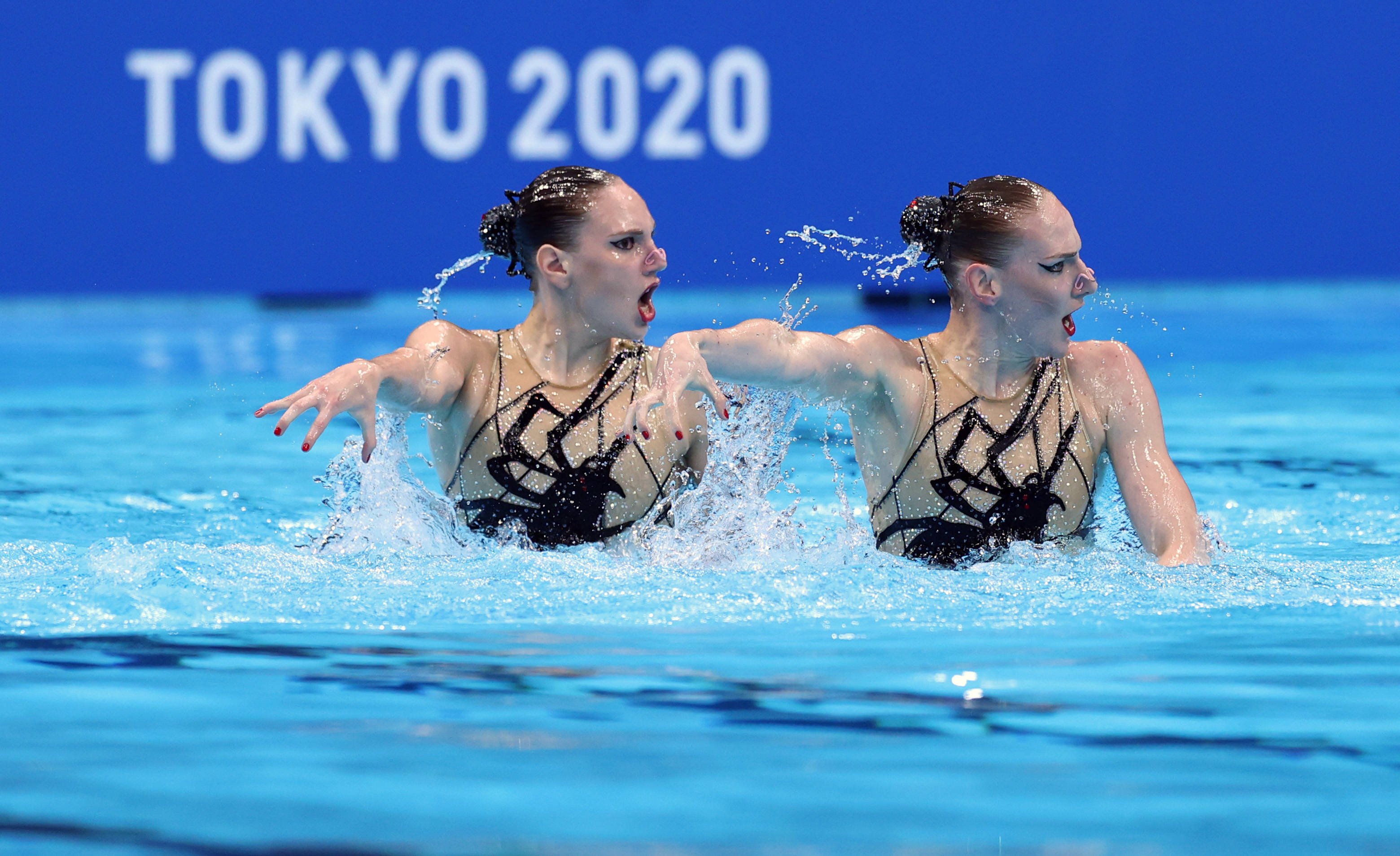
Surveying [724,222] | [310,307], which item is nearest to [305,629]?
[724,222]

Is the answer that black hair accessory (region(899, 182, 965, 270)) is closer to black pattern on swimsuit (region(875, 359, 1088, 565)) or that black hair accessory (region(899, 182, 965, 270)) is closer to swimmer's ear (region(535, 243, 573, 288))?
black pattern on swimsuit (region(875, 359, 1088, 565))

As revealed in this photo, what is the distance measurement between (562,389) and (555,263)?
293 millimetres

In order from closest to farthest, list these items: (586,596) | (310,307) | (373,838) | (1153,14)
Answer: (373,838) < (586,596) < (1153,14) < (310,307)

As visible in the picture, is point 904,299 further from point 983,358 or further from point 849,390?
point 849,390

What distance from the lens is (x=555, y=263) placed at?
400 cm

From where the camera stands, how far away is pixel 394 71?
437 inches

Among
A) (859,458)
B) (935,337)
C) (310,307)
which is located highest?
(310,307)

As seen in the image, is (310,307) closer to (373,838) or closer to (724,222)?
(724,222)

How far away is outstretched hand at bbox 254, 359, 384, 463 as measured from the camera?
3.07m

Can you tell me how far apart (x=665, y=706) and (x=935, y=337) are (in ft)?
A: 5.32

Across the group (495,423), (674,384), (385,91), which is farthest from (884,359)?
(385,91)

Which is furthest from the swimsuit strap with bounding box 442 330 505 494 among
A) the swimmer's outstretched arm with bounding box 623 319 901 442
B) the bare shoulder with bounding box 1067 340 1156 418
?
the bare shoulder with bounding box 1067 340 1156 418

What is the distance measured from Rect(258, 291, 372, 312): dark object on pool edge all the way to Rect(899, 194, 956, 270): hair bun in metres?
8.39

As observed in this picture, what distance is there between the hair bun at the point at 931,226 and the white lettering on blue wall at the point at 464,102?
7.44m
